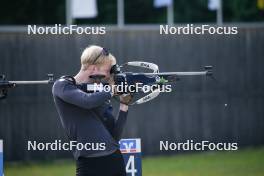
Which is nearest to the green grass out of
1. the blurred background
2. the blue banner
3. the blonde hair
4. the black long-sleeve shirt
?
the blurred background

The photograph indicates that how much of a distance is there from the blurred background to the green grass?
0.02 meters

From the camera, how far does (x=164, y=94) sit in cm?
1089

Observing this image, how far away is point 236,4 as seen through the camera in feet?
35.5

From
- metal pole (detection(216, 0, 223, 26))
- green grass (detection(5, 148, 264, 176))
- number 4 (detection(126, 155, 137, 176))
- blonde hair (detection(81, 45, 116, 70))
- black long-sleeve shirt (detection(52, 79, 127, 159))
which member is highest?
metal pole (detection(216, 0, 223, 26))

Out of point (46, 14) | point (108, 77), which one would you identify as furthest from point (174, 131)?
point (108, 77)

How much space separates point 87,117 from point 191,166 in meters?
5.01

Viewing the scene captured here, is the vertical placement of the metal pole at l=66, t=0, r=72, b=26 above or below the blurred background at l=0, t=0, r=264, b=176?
above

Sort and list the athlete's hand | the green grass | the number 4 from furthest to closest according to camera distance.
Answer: the green grass
the number 4
the athlete's hand

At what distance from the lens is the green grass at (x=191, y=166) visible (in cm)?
945

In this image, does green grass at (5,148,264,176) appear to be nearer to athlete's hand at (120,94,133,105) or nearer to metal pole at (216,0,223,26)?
metal pole at (216,0,223,26)

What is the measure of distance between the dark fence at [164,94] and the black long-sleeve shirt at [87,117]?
16.8ft

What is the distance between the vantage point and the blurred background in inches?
405

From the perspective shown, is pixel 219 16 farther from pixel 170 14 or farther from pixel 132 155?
pixel 132 155

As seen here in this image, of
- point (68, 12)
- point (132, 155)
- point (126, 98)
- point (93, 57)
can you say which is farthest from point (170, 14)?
point (93, 57)
